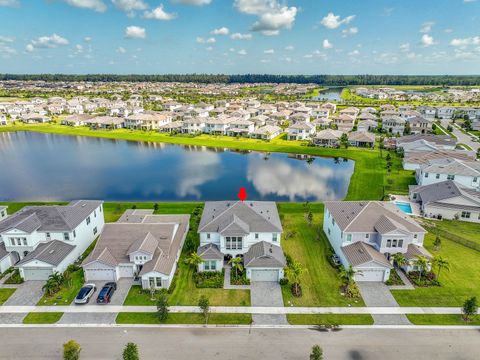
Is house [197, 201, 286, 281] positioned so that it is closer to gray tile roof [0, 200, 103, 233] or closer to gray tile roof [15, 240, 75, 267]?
gray tile roof [15, 240, 75, 267]

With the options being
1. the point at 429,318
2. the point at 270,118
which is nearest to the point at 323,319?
the point at 429,318

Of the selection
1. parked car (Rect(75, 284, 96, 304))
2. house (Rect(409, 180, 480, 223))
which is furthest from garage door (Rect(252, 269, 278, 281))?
house (Rect(409, 180, 480, 223))

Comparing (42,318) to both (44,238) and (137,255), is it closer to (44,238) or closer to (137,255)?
(137,255)

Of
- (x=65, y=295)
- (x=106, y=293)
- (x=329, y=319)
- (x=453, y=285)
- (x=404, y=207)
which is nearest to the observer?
(x=329, y=319)

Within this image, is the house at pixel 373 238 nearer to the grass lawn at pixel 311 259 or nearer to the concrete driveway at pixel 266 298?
the grass lawn at pixel 311 259

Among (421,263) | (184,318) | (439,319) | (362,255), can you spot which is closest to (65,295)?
(184,318)
